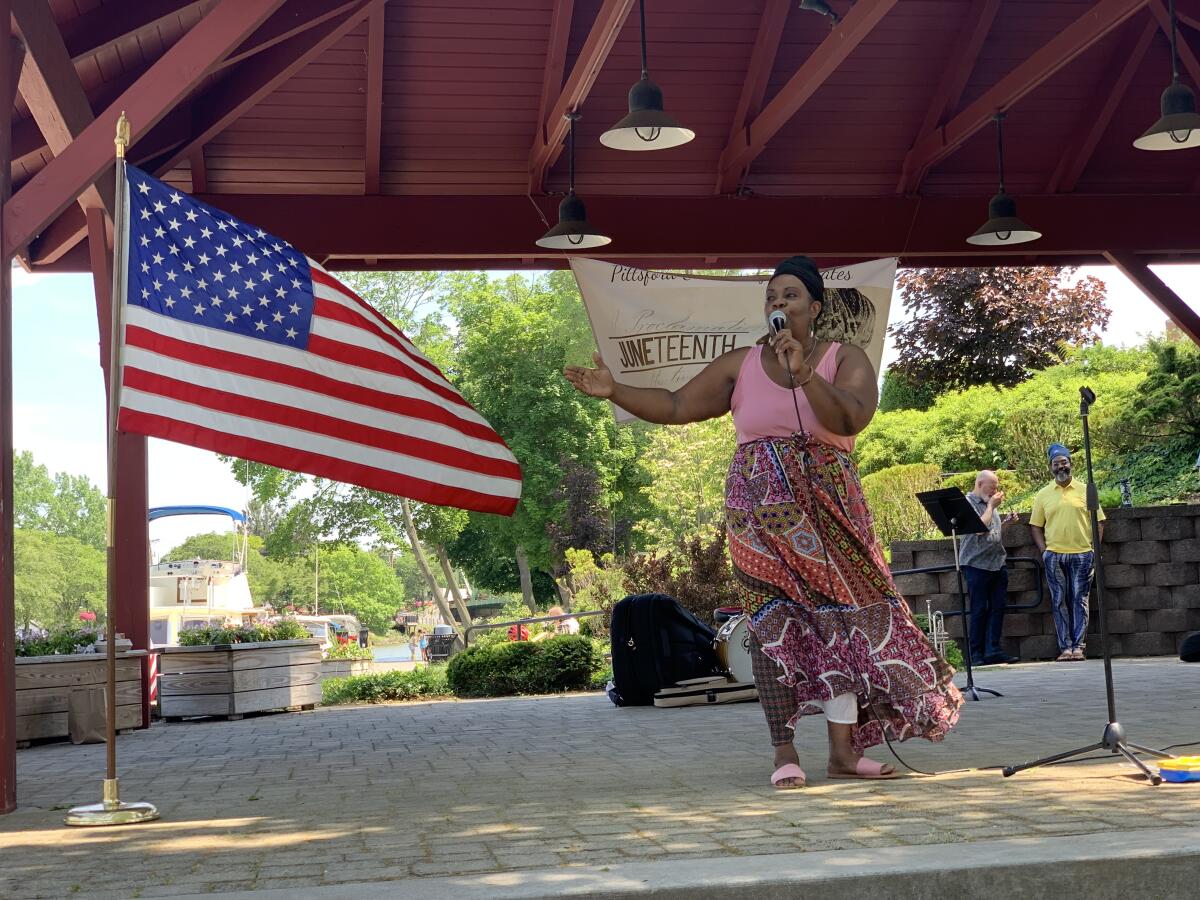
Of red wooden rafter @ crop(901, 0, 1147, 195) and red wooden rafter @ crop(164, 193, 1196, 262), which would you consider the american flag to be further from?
red wooden rafter @ crop(901, 0, 1147, 195)

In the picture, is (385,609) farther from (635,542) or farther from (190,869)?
(190,869)

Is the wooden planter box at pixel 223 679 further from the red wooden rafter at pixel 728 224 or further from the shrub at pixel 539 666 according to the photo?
the red wooden rafter at pixel 728 224

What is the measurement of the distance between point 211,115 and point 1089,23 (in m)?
6.06

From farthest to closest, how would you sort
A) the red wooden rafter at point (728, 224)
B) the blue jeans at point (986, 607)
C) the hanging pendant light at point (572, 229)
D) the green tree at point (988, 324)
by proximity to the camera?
the green tree at point (988, 324) < the blue jeans at point (986, 607) < the red wooden rafter at point (728, 224) < the hanging pendant light at point (572, 229)

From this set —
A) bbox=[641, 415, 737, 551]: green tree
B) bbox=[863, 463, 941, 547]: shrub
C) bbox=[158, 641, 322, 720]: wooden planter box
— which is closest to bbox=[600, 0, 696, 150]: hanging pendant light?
bbox=[158, 641, 322, 720]: wooden planter box

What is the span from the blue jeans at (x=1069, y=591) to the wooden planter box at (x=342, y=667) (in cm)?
1862

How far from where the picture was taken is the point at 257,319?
5699mm

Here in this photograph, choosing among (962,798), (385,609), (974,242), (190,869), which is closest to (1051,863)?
(962,798)

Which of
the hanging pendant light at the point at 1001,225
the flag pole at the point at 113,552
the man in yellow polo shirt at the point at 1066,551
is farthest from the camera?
the man in yellow polo shirt at the point at 1066,551

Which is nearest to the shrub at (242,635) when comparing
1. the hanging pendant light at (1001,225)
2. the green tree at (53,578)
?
the hanging pendant light at (1001,225)

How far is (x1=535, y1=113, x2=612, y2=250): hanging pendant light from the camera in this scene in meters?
10.2

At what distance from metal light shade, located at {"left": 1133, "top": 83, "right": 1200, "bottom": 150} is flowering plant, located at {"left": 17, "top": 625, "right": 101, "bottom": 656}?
8.35m

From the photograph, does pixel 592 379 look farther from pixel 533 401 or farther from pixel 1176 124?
pixel 533 401

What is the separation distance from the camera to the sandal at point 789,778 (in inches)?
201
